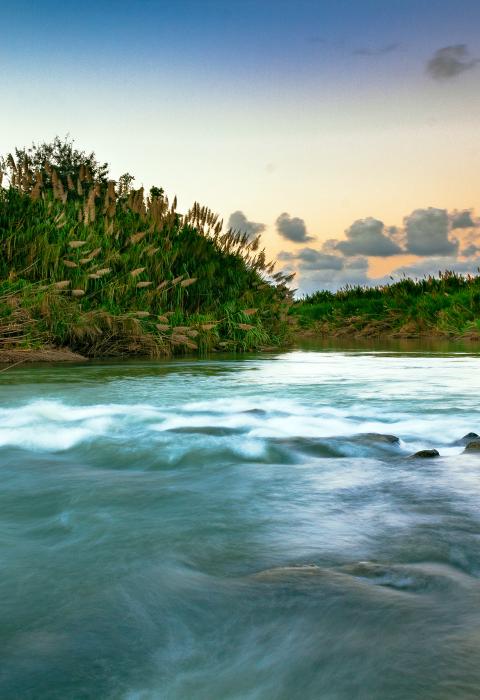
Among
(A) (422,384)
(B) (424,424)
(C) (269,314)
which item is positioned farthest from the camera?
(C) (269,314)

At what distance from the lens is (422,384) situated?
19.9 ft

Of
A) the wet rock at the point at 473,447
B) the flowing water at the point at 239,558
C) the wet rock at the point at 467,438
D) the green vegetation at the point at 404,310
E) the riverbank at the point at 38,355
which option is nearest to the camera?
the flowing water at the point at 239,558

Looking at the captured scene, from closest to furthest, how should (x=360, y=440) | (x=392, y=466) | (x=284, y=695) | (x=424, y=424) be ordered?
(x=284, y=695)
(x=392, y=466)
(x=360, y=440)
(x=424, y=424)

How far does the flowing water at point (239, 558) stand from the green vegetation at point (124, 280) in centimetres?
425

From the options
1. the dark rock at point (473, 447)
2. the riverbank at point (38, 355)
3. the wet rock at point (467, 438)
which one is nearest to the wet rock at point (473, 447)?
the dark rock at point (473, 447)

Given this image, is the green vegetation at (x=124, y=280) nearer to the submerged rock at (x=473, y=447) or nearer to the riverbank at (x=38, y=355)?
the riverbank at (x=38, y=355)

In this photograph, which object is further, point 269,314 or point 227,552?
point 269,314

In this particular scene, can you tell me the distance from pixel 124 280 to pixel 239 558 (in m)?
7.80

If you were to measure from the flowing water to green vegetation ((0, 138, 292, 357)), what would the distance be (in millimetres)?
4252

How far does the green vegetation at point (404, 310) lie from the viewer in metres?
16.6

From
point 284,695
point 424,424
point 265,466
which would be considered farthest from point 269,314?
point 284,695

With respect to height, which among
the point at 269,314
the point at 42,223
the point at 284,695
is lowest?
the point at 284,695

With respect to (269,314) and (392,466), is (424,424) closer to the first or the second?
(392,466)

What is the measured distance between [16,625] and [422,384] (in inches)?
199
